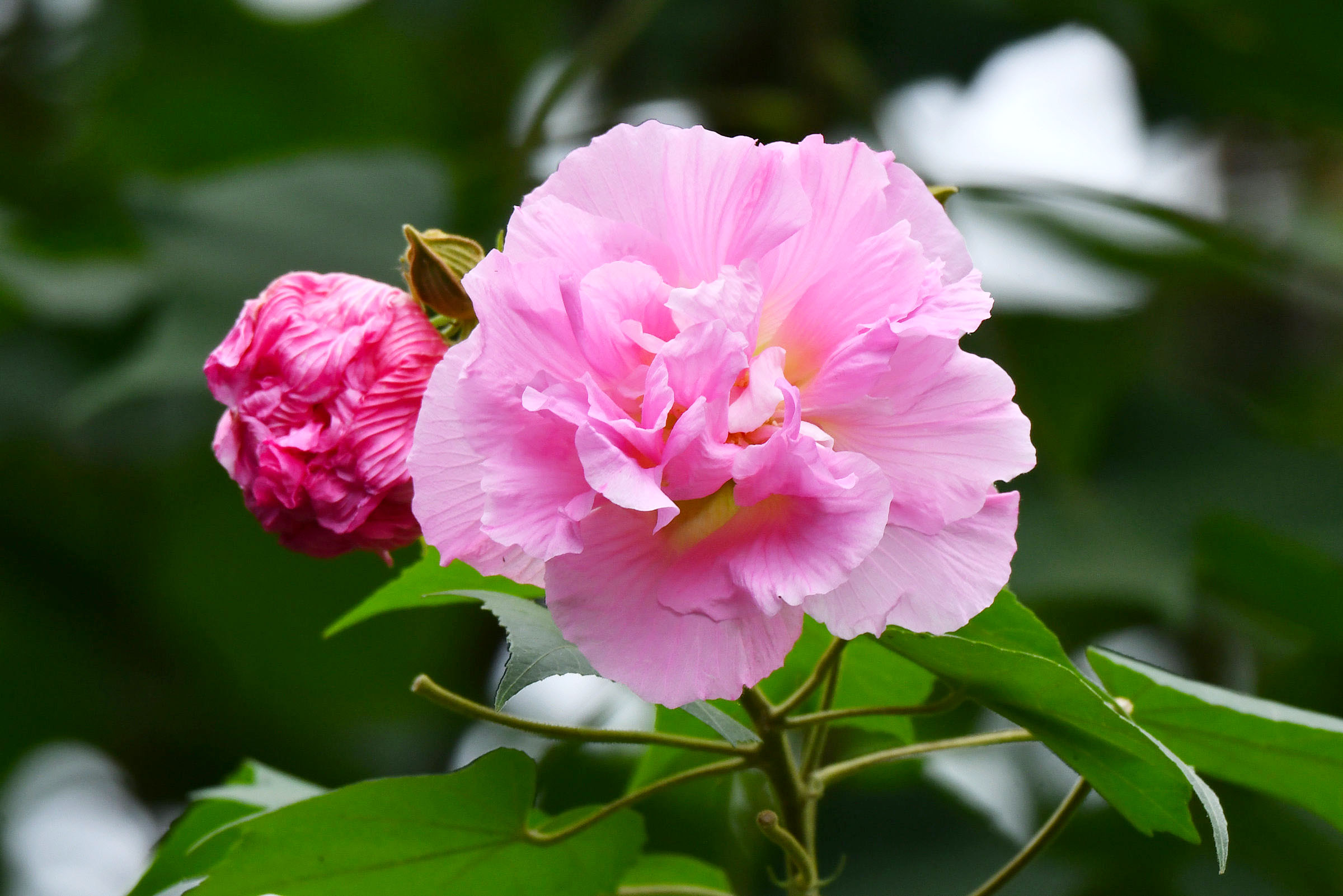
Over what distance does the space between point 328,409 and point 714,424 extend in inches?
6.3

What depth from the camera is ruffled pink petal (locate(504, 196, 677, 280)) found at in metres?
0.47

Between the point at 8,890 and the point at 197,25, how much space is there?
4.28 ft

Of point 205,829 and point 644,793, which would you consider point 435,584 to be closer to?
point 644,793

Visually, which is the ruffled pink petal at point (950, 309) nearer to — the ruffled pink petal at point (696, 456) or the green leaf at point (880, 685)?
the ruffled pink petal at point (696, 456)

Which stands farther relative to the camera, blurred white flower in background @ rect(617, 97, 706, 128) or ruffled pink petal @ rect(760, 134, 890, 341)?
blurred white flower in background @ rect(617, 97, 706, 128)

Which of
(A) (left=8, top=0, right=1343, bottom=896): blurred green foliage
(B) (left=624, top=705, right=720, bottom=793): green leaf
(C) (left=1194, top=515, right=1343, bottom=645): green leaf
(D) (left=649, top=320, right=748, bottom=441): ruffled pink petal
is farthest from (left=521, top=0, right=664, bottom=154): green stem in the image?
(D) (left=649, top=320, right=748, bottom=441): ruffled pink petal

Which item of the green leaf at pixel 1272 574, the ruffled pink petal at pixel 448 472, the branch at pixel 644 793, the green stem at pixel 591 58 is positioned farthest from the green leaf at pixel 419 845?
the green stem at pixel 591 58

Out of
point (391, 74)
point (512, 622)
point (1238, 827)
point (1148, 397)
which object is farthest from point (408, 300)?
point (391, 74)

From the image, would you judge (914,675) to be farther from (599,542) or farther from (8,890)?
(8,890)

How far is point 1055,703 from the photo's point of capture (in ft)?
1.65

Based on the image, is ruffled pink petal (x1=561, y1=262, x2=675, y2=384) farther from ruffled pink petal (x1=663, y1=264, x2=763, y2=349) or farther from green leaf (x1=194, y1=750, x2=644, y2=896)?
green leaf (x1=194, y1=750, x2=644, y2=896)

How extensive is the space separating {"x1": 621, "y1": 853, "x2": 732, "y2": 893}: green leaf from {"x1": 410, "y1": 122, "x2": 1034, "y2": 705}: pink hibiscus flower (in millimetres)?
349

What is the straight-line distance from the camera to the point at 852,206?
490mm

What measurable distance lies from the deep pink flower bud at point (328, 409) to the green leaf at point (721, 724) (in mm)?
130
